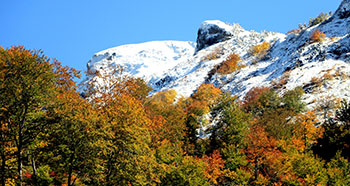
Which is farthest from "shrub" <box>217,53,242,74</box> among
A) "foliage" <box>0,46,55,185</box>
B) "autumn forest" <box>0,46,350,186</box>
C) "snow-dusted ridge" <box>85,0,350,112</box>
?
"foliage" <box>0,46,55,185</box>

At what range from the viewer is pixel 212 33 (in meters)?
187

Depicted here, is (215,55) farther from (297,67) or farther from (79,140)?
(79,140)

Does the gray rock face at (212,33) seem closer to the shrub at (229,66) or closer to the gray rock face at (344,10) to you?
the shrub at (229,66)

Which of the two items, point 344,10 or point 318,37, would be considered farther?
point 344,10

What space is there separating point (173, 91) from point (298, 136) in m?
74.5

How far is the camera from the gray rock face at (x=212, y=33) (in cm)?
18112

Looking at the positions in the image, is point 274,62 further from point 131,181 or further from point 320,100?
point 131,181

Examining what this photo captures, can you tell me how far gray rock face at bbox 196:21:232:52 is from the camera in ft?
594

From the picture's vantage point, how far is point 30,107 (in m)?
19.0

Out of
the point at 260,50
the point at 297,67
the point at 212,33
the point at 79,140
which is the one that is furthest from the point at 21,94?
the point at 212,33

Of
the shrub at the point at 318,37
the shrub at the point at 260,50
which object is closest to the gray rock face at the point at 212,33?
the shrub at the point at 260,50

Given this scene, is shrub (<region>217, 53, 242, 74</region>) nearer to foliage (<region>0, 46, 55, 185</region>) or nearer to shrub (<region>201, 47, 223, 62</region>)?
shrub (<region>201, 47, 223, 62</region>)

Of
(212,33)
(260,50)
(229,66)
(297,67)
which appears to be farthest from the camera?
(212,33)

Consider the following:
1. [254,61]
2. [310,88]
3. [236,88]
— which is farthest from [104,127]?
[254,61]
